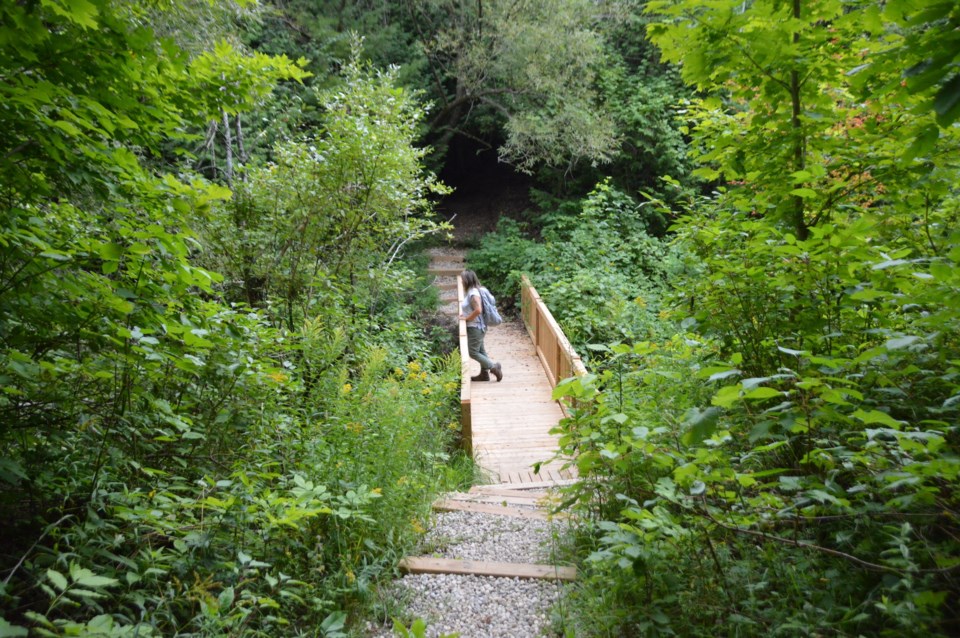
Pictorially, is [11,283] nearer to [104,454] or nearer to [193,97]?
[104,454]

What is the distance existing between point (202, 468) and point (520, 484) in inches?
133

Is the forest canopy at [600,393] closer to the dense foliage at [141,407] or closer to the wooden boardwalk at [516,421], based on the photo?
the dense foliage at [141,407]

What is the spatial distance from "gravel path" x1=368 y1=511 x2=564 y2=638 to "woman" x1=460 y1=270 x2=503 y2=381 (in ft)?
13.9

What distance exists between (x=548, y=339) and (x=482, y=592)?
20.1ft

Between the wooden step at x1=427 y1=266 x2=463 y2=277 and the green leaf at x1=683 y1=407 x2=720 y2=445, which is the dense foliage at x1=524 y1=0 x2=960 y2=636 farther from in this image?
the wooden step at x1=427 y1=266 x2=463 y2=277

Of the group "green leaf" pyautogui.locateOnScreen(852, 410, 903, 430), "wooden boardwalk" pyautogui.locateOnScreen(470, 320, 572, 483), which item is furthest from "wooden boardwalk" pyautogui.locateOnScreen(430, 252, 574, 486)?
"green leaf" pyautogui.locateOnScreen(852, 410, 903, 430)

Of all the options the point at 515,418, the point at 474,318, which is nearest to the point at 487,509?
the point at 515,418

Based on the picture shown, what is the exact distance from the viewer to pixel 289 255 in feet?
19.9

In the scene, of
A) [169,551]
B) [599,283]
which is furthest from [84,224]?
[599,283]

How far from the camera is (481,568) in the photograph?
3188mm

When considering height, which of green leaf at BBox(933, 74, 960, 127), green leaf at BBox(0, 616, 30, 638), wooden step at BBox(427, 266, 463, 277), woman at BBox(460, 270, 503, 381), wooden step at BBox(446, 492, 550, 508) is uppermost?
wooden step at BBox(427, 266, 463, 277)

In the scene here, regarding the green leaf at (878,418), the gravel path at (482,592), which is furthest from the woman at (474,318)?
the green leaf at (878,418)

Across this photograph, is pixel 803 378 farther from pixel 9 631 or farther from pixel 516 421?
pixel 516 421

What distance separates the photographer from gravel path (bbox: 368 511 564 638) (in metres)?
2.69
